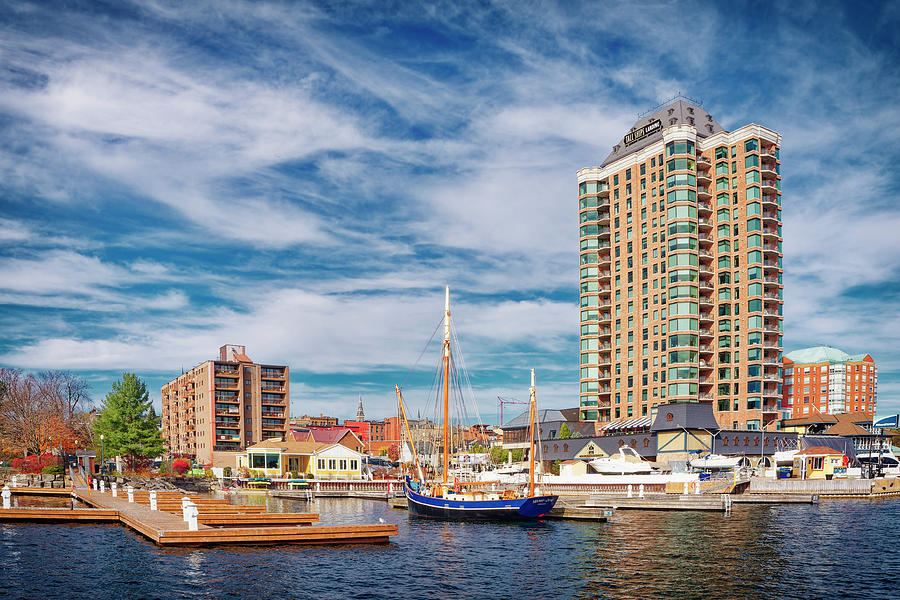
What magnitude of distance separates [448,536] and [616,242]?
113511 millimetres

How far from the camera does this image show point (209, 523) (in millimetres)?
61000

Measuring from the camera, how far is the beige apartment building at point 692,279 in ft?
485

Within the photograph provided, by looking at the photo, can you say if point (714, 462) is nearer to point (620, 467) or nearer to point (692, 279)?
point (620, 467)

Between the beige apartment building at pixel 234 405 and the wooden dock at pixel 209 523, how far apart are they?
99384 millimetres

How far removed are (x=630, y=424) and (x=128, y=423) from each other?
89.0 metres

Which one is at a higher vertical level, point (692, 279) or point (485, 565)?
point (692, 279)

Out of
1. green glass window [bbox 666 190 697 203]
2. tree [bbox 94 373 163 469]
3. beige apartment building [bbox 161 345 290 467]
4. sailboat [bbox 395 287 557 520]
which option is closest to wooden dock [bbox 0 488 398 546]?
sailboat [bbox 395 287 557 520]

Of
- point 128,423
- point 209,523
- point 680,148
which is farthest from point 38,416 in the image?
point 680,148

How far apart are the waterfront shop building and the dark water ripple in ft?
238

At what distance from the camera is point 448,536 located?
63.5 metres

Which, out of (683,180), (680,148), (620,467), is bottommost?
(620,467)

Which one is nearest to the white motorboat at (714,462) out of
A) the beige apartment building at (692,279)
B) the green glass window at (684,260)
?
the beige apartment building at (692,279)

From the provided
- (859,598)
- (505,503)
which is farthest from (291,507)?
(859,598)

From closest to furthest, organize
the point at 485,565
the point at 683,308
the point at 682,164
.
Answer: the point at 485,565, the point at 683,308, the point at 682,164
